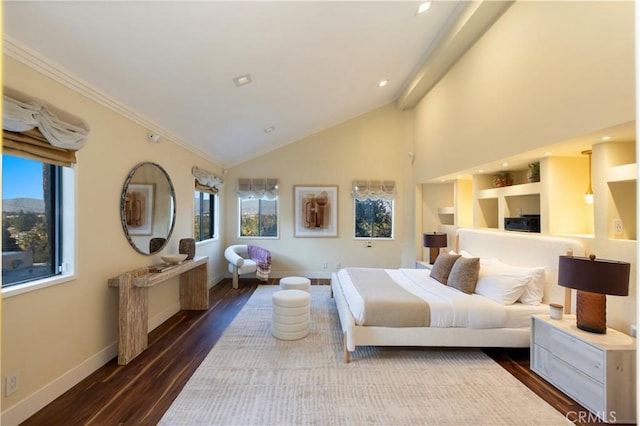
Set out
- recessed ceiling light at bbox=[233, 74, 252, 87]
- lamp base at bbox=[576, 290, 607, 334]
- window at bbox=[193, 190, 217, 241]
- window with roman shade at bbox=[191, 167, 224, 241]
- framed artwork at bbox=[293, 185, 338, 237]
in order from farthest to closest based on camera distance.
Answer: framed artwork at bbox=[293, 185, 338, 237], window at bbox=[193, 190, 217, 241], window with roman shade at bbox=[191, 167, 224, 241], recessed ceiling light at bbox=[233, 74, 252, 87], lamp base at bbox=[576, 290, 607, 334]

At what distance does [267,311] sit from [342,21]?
378cm

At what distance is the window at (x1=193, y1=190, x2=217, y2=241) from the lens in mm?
5557

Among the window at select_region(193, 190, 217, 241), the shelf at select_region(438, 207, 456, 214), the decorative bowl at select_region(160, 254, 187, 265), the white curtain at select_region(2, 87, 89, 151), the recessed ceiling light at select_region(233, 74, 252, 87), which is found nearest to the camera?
the white curtain at select_region(2, 87, 89, 151)

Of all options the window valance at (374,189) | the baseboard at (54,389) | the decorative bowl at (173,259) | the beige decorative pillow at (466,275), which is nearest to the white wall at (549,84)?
the beige decorative pillow at (466,275)

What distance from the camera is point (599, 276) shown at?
8.25 feet

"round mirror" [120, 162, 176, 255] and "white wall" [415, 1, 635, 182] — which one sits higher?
"white wall" [415, 1, 635, 182]

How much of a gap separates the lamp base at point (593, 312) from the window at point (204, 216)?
195 inches

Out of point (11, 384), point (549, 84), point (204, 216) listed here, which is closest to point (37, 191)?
point (11, 384)

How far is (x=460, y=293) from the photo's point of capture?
Result: 368cm

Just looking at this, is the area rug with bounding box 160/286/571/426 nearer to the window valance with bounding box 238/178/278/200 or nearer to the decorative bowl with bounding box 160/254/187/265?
the decorative bowl with bounding box 160/254/187/265

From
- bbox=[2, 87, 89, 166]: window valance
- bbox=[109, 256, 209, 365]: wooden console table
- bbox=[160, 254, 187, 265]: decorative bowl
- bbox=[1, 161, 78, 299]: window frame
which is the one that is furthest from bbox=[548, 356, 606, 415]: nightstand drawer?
bbox=[2, 87, 89, 166]: window valance

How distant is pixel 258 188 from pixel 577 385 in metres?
5.72

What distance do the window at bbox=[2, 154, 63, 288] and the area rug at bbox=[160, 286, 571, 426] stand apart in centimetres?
154

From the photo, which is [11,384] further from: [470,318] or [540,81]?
[540,81]
